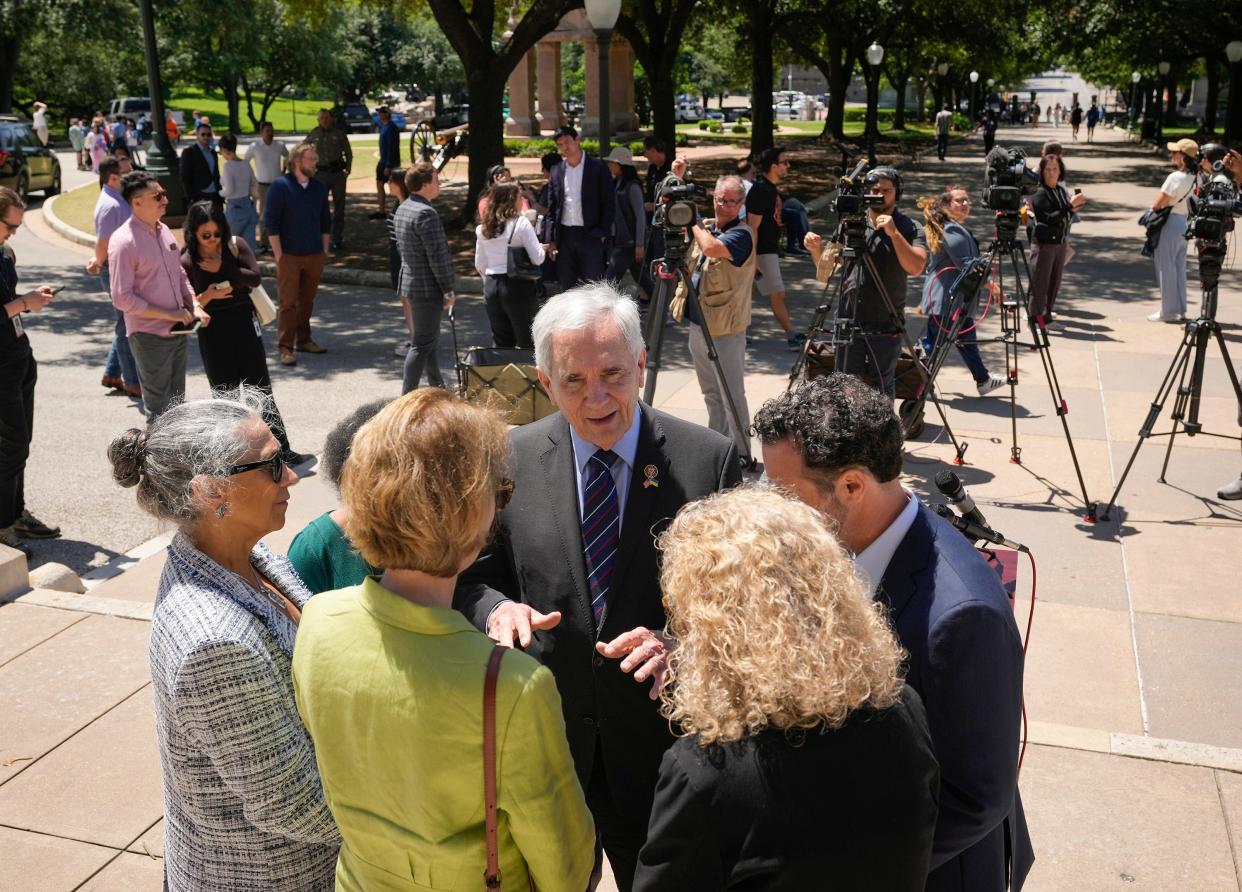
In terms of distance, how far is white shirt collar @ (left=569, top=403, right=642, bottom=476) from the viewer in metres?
3.11

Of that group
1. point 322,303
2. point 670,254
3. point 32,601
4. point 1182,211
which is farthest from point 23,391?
point 1182,211

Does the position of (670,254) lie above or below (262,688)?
above

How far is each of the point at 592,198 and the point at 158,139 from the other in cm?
930

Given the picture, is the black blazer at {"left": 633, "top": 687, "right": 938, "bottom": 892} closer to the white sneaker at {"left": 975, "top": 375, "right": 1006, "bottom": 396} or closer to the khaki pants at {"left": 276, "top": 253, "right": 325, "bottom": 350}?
the white sneaker at {"left": 975, "top": 375, "right": 1006, "bottom": 396}

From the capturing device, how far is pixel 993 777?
2234 millimetres

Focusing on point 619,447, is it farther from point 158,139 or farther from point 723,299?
point 158,139

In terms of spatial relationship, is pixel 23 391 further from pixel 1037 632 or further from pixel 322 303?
pixel 322 303

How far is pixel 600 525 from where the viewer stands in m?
3.02

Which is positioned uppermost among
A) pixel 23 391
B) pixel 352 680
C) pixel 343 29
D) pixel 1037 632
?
pixel 343 29

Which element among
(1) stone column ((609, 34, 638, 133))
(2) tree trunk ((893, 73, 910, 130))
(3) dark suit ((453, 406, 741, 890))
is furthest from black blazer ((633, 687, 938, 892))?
(2) tree trunk ((893, 73, 910, 130))

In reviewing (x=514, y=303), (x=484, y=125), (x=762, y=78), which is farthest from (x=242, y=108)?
(x=514, y=303)

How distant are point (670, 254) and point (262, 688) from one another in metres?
4.55

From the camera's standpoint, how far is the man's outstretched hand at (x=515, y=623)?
2531 millimetres

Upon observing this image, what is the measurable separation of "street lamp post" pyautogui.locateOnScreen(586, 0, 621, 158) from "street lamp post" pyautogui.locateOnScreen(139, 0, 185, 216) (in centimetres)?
671
